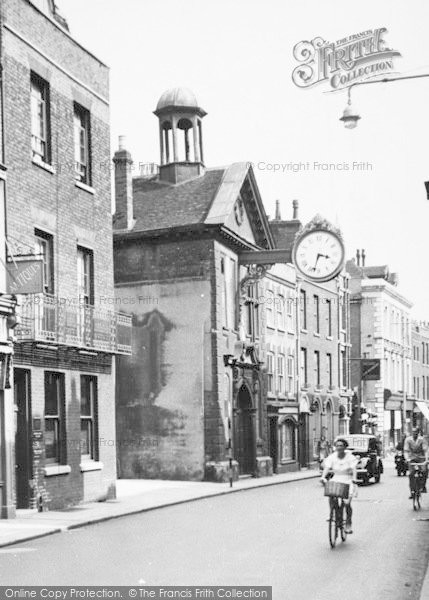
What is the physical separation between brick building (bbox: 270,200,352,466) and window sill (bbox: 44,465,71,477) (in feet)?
92.2

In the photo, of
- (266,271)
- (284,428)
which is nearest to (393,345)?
(284,428)

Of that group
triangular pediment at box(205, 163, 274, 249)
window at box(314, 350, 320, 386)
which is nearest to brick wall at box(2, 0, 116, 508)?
triangular pediment at box(205, 163, 274, 249)

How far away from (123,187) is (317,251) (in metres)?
14.3

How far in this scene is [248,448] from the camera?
43250mm

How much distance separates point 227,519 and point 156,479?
17.3 meters

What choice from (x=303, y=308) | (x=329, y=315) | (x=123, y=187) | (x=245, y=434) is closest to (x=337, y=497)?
(x=123, y=187)

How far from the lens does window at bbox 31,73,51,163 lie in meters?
24.3

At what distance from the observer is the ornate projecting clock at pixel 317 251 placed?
27.0 metres

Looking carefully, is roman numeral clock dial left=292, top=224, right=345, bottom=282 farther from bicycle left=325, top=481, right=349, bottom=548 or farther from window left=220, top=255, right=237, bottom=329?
window left=220, top=255, right=237, bottom=329

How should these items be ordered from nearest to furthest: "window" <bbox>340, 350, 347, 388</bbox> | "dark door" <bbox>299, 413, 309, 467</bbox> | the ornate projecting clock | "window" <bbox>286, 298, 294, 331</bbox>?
the ornate projecting clock → "window" <bbox>286, 298, 294, 331</bbox> → "dark door" <bbox>299, 413, 309, 467</bbox> → "window" <bbox>340, 350, 347, 388</bbox>

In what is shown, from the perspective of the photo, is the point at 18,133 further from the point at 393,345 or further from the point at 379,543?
the point at 393,345

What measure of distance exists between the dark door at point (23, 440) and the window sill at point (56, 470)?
600mm

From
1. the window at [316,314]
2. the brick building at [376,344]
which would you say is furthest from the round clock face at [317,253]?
the brick building at [376,344]

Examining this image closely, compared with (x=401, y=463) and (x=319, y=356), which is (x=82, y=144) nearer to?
(x=401, y=463)
